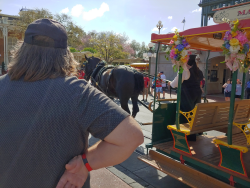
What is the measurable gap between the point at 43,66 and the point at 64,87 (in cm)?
19

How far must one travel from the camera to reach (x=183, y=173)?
3086 millimetres

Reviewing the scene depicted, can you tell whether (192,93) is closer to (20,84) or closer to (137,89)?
(137,89)

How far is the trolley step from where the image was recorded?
2760 mm

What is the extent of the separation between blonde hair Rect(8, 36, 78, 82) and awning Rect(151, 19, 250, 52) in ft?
7.84

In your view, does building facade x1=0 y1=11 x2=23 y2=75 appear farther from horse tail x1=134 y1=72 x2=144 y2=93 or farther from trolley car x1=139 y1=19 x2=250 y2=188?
trolley car x1=139 y1=19 x2=250 y2=188

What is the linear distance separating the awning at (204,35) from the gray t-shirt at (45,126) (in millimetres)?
2365

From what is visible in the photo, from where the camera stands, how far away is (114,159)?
1090mm

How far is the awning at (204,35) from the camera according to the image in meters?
2.71

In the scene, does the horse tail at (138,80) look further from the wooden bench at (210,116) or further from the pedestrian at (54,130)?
the pedestrian at (54,130)

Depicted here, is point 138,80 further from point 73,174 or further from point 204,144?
point 73,174

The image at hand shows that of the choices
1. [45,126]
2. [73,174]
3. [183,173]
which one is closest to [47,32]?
[45,126]

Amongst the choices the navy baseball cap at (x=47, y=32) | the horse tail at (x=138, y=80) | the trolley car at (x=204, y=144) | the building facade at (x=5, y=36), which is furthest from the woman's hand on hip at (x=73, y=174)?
the building facade at (x=5, y=36)

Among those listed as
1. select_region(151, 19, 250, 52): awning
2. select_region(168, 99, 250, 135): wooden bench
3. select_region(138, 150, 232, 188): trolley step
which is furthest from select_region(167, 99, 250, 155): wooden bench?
select_region(151, 19, 250, 52): awning

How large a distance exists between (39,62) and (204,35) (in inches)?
125
